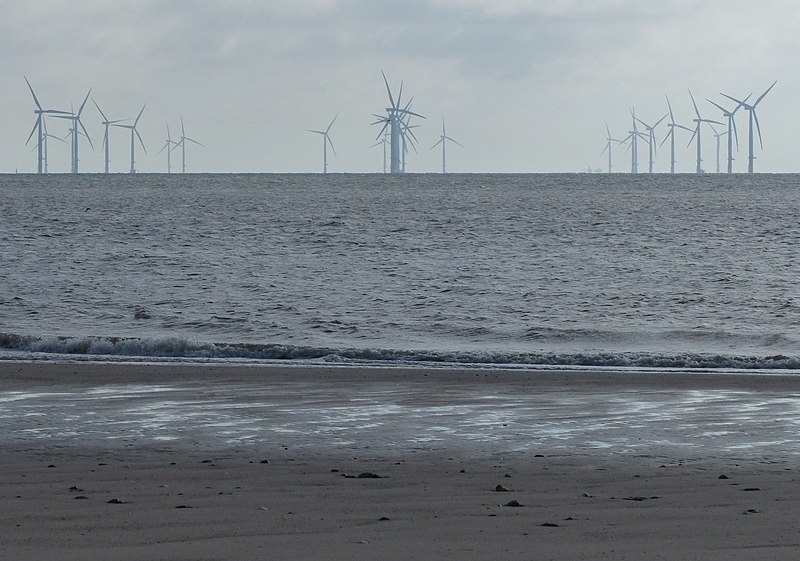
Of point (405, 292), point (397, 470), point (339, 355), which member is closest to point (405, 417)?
point (397, 470)

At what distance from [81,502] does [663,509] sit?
4085 millimetres

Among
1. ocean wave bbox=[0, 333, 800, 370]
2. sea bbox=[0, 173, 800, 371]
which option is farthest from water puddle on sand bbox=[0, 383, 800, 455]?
sea bbox=[0, 173, 800, 371]

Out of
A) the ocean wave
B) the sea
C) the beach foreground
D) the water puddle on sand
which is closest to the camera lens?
the beach foreground

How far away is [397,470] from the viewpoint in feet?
32.1

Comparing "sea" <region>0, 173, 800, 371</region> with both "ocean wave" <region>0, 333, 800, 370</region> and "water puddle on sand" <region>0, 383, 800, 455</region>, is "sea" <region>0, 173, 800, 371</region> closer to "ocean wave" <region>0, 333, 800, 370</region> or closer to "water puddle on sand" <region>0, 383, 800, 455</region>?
"ocean wave" <region>0, 333, 800, 370</region>

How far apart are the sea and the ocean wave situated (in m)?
0.05

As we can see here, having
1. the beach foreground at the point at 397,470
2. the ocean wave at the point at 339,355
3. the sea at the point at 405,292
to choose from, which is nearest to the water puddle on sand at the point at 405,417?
the beach foreground at the point at 397,470

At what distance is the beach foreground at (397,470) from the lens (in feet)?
23.1

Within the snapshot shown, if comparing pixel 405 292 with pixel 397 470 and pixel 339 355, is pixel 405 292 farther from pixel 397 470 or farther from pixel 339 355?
pixel 397 470

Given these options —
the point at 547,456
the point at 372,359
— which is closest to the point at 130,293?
the point at 372,359

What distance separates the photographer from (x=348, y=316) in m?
29.2

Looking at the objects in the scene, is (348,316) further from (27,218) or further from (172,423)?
(27,218)

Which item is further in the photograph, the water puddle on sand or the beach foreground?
the water puddle on sand

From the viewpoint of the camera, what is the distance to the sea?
23094mm
